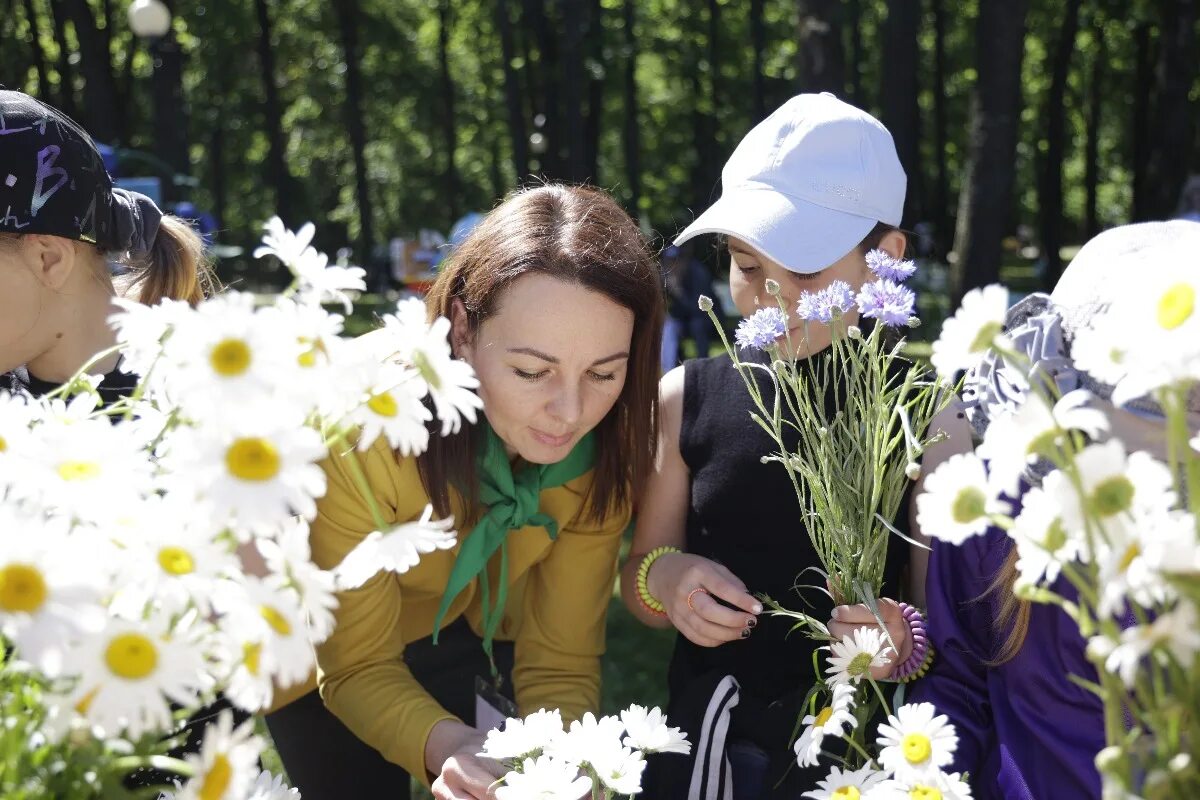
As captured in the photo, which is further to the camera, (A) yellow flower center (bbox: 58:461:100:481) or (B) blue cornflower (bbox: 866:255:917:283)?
(B) blue cornflower (bbox: 866:255:917:283)

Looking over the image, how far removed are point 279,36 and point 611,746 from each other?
2395cm

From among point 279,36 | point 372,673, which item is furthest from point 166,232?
point 279,36

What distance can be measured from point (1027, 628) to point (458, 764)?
0.88 metres

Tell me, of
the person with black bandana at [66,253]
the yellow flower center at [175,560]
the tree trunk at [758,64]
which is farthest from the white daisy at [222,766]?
the tree trunk at [758,64]

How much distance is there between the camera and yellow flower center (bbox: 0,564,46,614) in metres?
0.80

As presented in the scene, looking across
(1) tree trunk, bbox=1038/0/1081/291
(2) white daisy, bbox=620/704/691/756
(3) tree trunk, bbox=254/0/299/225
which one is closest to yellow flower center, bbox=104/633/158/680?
(2) white daisy, bbox=620/704/691/756

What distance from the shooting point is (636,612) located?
2.30 m

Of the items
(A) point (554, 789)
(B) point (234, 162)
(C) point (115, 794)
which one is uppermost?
(C) point (115, 794)

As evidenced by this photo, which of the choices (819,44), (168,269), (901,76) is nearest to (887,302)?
(168,269)

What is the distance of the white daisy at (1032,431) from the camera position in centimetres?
87

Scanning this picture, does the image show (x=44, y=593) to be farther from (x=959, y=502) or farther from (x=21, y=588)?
(x=959, y=502)

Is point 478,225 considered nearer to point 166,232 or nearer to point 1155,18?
point 166,232

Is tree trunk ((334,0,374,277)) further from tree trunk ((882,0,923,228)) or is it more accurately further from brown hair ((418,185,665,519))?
brown hair ((418,185,665,519))

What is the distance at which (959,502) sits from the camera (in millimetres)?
914
